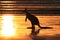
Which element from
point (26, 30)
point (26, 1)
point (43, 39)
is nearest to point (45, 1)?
point (26, 1)

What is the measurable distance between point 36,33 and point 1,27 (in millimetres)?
1751

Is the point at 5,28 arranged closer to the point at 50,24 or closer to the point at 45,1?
the point at 50,24

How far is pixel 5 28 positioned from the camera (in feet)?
33.8

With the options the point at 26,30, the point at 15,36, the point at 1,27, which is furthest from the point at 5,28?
the point at 15,36

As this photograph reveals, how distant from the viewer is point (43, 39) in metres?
8.30

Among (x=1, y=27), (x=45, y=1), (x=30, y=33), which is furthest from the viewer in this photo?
(x=45, y=1)

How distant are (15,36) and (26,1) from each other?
1395 centimetres

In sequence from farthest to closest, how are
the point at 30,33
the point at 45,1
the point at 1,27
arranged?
the point at 45,1, the point at 1,27, the point at 30,33

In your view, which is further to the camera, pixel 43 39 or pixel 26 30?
pixel 26 30

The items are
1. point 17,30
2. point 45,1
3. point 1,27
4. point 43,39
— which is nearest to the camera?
point 43,39

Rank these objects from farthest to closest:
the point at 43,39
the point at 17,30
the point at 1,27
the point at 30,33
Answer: the point at 1,27, the point at 17,30, the point at 30,33, the point at 43,39

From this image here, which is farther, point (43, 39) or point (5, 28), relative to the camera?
point (5, 28)

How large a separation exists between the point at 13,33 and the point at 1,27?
1185mm

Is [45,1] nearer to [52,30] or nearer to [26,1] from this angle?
[26,1]
